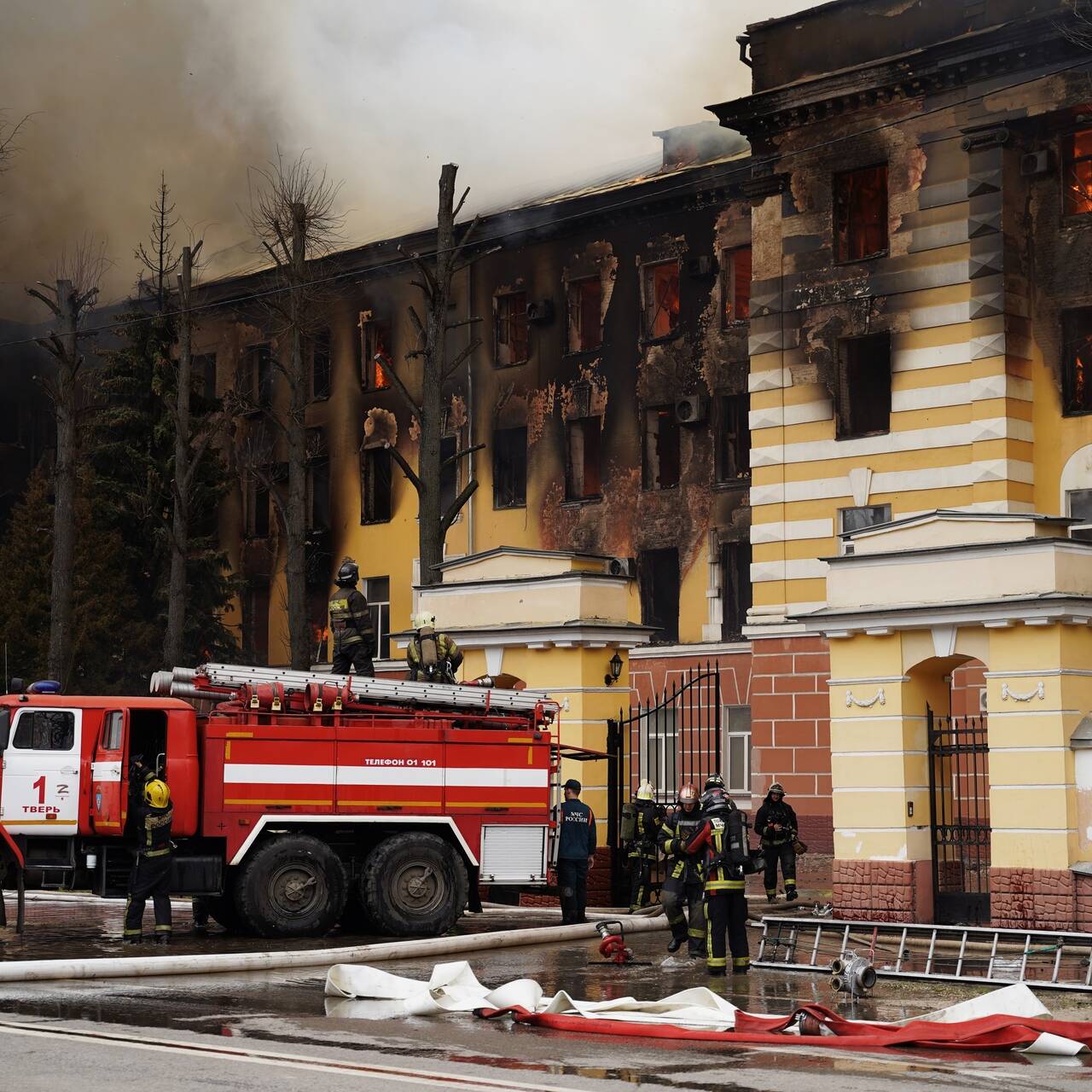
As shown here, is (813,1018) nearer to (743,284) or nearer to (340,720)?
(340,720)

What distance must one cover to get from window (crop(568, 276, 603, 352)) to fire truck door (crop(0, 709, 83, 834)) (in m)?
23.8

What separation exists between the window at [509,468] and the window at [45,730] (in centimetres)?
2414

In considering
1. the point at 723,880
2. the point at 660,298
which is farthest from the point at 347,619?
the point at 660,298

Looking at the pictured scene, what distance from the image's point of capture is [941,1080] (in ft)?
34.0

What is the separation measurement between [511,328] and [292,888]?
2542 cm

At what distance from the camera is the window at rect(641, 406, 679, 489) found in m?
40.0

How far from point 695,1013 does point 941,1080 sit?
100 inches

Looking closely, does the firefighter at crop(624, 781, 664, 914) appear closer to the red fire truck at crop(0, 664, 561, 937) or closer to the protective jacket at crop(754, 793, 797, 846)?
the red fire truck at crop(0, 664, 561, 937)

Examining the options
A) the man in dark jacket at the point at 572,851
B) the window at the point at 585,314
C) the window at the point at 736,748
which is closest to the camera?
the man in dark jacket at the point at 572,851

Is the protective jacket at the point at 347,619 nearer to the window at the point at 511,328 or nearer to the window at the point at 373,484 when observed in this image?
the window at the point at 511,328

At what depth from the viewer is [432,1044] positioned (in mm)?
11727

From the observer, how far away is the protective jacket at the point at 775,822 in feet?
80.7

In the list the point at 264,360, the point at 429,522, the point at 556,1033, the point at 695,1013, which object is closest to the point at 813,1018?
the point at 695,1013

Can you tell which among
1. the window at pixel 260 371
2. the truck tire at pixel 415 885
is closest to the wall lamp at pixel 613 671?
the truck tire at pixel 415 885
